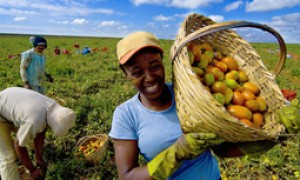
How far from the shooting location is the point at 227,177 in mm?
3254

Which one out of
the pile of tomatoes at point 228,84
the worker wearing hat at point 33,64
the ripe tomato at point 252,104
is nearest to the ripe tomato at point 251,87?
the pile of tomatoes at point 228,84

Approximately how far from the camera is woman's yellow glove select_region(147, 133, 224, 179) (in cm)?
121

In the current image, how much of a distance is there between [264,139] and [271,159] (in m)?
2.59

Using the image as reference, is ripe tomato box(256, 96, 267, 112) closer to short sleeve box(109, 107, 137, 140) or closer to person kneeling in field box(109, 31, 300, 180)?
person kneeling in field box(109, 31, 300, 180)

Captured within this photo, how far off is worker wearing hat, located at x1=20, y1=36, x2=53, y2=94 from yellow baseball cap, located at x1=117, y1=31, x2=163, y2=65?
3.34 meters

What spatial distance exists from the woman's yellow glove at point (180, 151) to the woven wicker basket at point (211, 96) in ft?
0.13

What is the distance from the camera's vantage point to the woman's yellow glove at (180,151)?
1.21 meters

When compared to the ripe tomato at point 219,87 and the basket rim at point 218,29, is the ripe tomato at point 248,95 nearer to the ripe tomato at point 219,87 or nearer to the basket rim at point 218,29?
the ripe tomato at point 219,87

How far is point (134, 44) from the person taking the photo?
130 centimetres

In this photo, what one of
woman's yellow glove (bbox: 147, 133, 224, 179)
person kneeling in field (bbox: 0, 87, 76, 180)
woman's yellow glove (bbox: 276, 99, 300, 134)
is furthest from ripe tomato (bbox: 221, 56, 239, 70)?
person kneeling in field (bbox: 0, 87, 76, 180)

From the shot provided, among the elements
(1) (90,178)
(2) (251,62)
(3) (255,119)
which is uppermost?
Result: (2) (251,62)

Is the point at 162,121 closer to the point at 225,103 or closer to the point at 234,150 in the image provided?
the point at 225,103

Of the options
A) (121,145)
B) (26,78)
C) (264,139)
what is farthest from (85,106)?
(264,139)

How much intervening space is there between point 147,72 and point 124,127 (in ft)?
0.98
